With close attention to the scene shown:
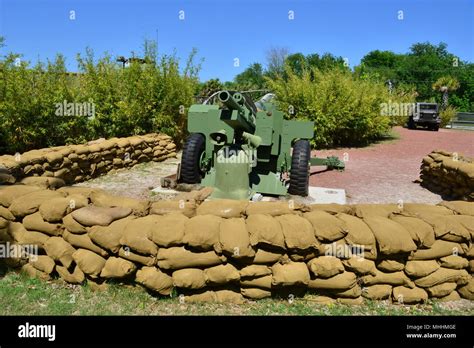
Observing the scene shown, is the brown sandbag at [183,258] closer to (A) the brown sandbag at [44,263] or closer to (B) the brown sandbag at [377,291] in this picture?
(A) the brown sandbag at [44,263]

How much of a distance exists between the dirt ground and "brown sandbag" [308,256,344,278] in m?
3.92

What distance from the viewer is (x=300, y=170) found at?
6113 mm

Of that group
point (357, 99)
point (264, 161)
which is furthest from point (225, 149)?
point (357, 99)

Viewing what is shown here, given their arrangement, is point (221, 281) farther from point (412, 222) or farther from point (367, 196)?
point (367, 196)

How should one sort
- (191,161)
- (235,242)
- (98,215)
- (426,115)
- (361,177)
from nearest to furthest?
(235,242) → (98,215) → (191,161) → (361,177) → (426,115)

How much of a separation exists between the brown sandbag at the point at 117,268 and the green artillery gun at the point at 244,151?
2.62m

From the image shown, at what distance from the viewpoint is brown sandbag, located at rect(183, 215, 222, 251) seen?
2.77 m

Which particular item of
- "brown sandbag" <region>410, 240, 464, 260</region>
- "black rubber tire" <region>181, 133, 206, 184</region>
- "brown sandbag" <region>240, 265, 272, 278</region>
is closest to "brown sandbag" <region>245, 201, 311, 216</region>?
"brown sandbag" <region>240, 265, 272, 278</region>

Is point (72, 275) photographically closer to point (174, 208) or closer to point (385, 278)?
point (174, 208)

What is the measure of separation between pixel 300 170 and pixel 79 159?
4417 millimetres

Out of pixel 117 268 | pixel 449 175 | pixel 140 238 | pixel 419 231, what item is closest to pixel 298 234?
pixel 419 231

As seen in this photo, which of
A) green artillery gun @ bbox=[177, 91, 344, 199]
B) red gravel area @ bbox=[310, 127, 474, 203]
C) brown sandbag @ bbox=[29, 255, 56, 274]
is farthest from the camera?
red gravel area @ bbox=[310, 127, 474, 203]

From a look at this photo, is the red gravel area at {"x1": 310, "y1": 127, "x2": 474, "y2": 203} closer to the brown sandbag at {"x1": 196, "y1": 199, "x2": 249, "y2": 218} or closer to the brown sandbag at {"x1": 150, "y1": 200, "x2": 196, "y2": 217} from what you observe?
the brown sandbag at {"x1": 196, "y1": 199, "x2": 249, "y2": 218}

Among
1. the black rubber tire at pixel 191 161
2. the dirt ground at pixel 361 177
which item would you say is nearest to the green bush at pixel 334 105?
the dirt ground at pixel 361 177
